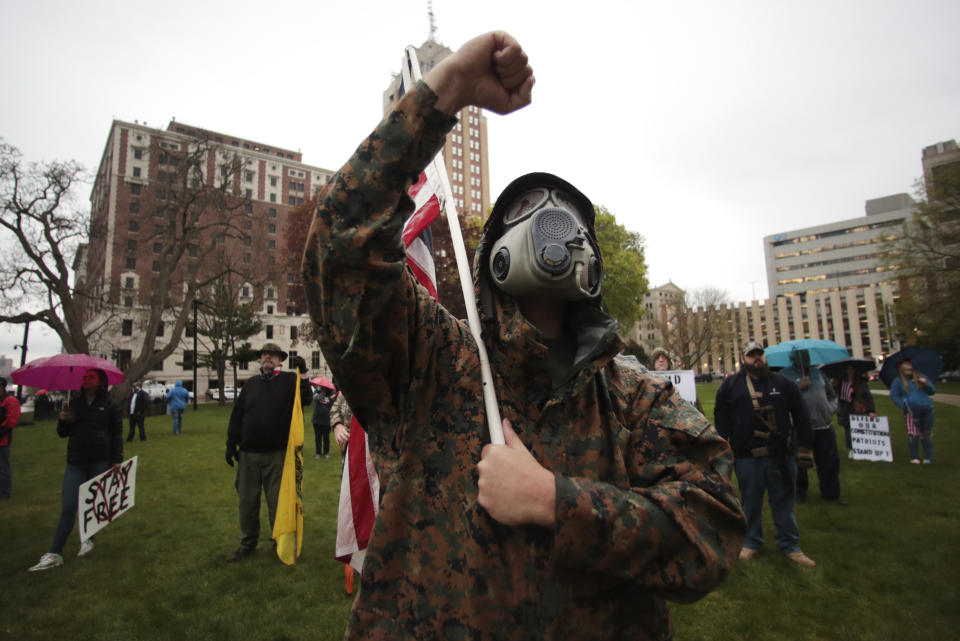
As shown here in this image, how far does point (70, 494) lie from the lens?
6.35 meters

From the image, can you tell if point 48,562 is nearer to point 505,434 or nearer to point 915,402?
point 505,434

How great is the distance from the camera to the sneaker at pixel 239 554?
21.1ft

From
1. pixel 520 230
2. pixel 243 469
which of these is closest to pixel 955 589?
pixel 520 230

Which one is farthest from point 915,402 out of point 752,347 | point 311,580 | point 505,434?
point 505,434

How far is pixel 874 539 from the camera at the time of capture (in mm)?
6590

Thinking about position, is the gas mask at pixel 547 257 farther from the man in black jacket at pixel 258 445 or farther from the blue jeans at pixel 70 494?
the blue jeans at pixel 70 494

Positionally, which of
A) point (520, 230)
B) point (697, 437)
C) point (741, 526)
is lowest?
point (741, 526)

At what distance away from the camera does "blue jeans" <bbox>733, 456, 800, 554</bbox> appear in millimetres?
6055

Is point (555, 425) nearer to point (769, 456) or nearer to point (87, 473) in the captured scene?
point (769, 456)

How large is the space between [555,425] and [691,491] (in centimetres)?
46

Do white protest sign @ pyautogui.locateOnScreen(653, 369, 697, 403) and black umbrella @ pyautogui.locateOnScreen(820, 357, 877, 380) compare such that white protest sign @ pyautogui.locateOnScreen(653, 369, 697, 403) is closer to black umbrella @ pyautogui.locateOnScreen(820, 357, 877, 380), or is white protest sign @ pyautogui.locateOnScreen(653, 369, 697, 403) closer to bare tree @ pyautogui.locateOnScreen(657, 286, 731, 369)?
black umbrella @ pyautogui.locateOnScreen(820, 357, 877, 380)

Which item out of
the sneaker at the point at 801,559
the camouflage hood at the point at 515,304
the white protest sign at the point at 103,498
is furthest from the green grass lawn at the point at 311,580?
the camouflage hood at the point at 515,304

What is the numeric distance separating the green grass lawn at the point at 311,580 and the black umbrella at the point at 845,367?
2551 mm

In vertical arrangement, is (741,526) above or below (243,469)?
above
